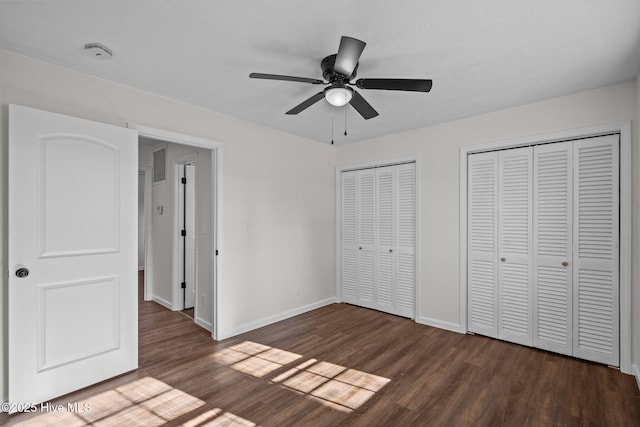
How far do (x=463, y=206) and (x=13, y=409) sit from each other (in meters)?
4.25

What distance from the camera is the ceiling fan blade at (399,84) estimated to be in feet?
6.46

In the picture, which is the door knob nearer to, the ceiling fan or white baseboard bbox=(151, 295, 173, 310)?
the ceiling fan

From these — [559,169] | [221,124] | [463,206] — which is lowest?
[463,206]

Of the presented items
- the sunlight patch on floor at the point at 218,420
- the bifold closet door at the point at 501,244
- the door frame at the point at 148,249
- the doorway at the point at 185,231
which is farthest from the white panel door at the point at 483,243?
the door frame at the point at 148,249

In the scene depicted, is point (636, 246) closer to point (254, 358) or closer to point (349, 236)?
point (349, 236)

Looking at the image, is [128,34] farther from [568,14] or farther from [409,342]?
[409,342]

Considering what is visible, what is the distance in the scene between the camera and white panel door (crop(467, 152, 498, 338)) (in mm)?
3426

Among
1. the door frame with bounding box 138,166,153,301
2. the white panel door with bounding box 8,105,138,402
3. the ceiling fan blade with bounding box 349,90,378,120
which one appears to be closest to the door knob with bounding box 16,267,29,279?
the white panel door with bounding box 8,105,138,402

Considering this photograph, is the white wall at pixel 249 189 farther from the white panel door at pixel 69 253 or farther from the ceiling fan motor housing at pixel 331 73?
the ceiling fan motor housing at pixel 331 73

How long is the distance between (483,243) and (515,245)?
31 centimetres

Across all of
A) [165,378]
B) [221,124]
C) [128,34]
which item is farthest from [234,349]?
[128,34]

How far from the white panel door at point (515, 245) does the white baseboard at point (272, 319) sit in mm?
2321

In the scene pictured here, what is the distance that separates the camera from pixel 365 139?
450cm

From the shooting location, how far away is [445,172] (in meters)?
3.76
